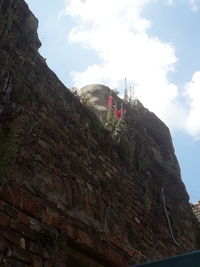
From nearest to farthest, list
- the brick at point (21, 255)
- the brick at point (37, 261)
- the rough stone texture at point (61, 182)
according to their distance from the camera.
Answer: the brick at point (21, 255) → the brick at point (37, 261) → the rough stone texture at point (61, 182)

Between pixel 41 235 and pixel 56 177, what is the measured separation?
0.83 metres

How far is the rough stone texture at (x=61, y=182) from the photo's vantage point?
13.1 feet

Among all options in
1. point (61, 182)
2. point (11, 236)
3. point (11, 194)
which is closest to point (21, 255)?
point (11, 236)

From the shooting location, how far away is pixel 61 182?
470 centimetres

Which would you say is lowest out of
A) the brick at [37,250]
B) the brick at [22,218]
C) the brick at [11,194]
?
the brick at [37,250]

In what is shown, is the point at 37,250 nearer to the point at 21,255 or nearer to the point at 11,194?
the point at 21,255

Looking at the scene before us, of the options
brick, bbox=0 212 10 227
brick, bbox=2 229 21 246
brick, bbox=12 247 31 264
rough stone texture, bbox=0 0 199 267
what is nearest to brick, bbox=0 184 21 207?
rough stone texture, bbox=0 0 199 267

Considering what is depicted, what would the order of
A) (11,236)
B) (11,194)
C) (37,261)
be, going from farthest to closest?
(11,194) < (37,261) < (11,236)

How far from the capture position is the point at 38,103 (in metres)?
5.16

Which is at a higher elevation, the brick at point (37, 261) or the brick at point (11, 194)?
the brick at point (11, 194)

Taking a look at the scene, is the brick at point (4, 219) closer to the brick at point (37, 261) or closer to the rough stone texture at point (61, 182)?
the rough stone texture at point (61, 182)

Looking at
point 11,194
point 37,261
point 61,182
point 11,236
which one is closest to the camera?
point 11,236

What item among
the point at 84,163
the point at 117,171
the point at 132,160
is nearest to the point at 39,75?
the point at 84,163

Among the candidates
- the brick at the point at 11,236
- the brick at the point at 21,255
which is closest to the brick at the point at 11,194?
the brick at the point at 11,236
